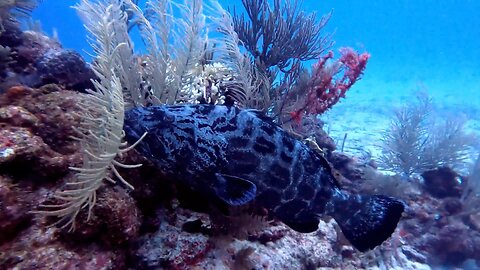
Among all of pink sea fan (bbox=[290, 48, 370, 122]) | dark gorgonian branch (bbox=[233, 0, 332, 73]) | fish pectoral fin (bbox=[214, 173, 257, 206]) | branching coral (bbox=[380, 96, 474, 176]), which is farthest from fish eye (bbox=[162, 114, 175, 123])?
branching coral (bbox=[380, 96, 474, 176])

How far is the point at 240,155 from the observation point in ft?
10.2

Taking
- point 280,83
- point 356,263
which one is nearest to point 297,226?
point 356,263

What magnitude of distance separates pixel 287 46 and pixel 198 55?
348 cm

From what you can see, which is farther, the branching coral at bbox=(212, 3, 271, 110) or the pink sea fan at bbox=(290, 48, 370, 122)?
the pink sea fan at bbox=(290, 48, 370, 122)

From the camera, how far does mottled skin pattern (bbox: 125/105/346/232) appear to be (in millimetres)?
2900

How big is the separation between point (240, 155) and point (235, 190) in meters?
0.39

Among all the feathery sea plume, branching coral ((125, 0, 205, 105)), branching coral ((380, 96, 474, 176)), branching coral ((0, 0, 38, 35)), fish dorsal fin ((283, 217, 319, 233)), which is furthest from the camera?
branching coral ((380, 96, 474, 176))

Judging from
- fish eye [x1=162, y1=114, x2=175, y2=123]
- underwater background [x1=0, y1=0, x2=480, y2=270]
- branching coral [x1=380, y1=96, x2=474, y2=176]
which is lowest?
underwater background [x1=0, y1=0, x2=480, y2=270]

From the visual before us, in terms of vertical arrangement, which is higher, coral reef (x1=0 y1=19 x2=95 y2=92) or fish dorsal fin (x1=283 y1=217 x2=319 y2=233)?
coral reef (x1=0 y1=19 x2=95 y2=92)

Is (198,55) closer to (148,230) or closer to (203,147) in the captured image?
(203,147)

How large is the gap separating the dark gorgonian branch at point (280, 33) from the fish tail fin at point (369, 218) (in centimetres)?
395

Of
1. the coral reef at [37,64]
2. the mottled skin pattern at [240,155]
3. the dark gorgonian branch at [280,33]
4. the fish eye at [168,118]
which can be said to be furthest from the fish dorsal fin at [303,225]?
the dark gorgonian branch at [280,33]

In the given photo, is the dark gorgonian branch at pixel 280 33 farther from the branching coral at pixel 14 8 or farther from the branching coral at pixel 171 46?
the branching coral at pixel 14 8

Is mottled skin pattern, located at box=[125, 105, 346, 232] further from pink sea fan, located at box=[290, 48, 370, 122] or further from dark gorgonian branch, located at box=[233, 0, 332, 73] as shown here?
dark gorgonian branch, located at box=[233, 0, 332, 73]
